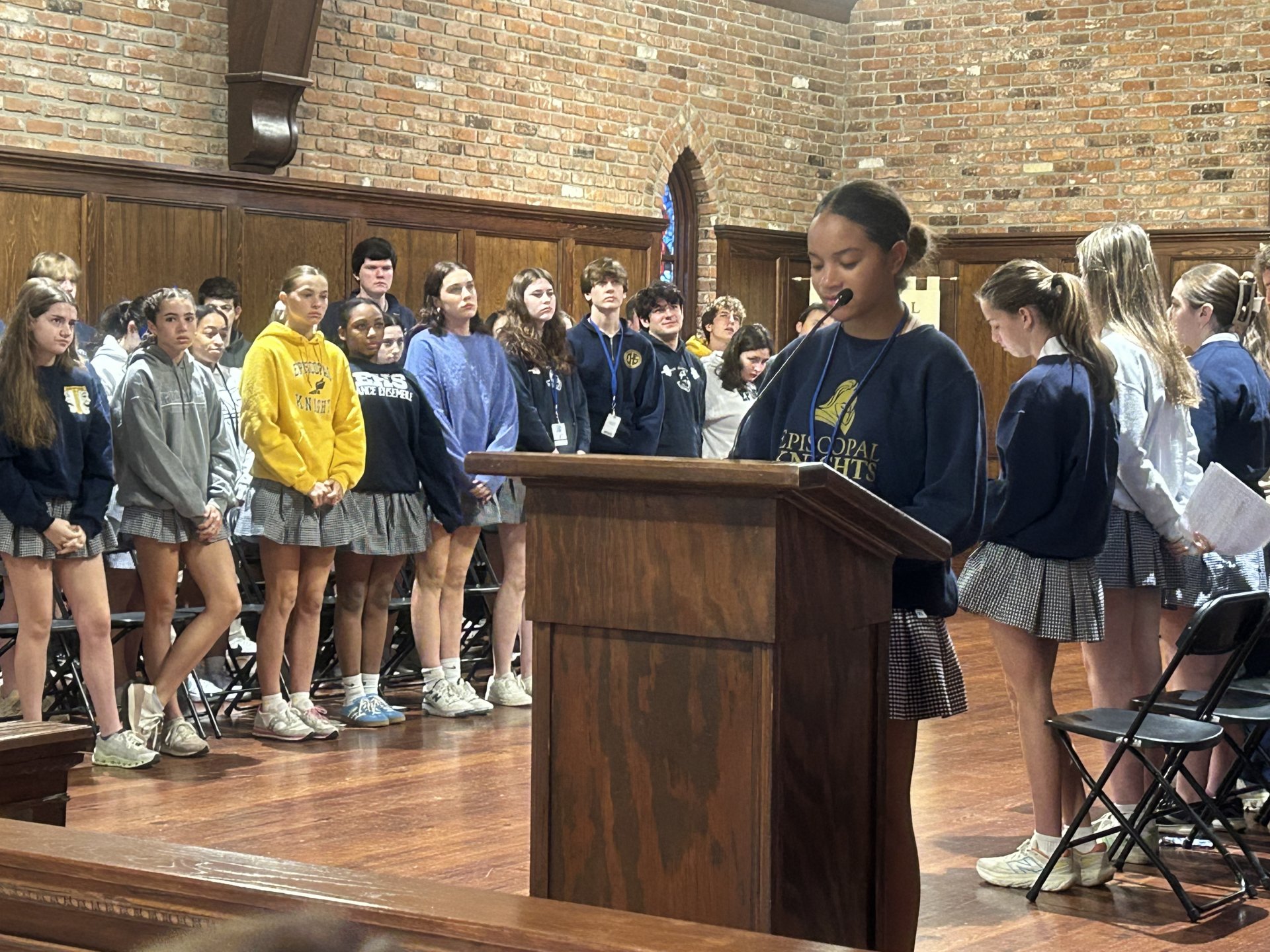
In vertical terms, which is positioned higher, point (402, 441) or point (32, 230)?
point (32, 230)

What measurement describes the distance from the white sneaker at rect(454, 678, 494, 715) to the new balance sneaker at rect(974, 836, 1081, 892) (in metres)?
2.72

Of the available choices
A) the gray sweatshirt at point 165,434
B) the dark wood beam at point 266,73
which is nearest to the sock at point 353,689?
the gray sweatshirt at point 165,434

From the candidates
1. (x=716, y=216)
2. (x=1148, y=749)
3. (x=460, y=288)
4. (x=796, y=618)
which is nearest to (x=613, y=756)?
(x=796, y=618)

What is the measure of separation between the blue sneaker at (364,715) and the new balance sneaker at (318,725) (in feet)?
0.63

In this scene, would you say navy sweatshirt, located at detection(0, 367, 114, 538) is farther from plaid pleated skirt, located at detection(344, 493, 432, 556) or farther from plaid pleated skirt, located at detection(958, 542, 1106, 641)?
plaid pleated skirt, located at detection(958, 542, 1106, 641)

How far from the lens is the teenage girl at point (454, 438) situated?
6.72 metres

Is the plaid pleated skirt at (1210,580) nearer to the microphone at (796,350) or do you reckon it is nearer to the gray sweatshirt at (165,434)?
the microphone at (796,350)

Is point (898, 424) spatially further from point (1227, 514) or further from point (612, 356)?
point (612, 356)

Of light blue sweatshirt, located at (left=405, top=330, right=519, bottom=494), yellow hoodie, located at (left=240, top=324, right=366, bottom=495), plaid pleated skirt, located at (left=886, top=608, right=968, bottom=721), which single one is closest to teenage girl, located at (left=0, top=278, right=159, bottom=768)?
yellow hoodie, located at (left=240, top=324, right=366, bottom=495)

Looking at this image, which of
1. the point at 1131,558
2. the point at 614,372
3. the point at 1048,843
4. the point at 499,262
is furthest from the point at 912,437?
the point at 499,262

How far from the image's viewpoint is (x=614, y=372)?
7598mm

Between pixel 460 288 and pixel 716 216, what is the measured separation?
5.23 metres

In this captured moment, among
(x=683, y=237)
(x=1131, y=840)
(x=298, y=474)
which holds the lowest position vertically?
(x=1131, y=840)

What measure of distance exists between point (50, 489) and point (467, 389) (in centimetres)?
190
